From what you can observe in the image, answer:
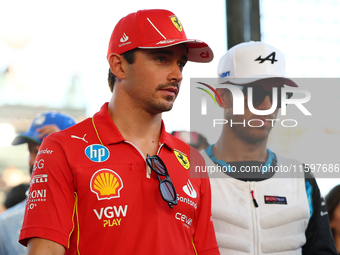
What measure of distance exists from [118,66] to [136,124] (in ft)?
0.79

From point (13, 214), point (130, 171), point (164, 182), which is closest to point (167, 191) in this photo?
point (164, 182)

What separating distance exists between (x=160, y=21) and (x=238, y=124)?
634 mm

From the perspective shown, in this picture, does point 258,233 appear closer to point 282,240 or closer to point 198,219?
point 282,240

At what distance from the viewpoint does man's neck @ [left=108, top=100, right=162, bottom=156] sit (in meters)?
1.60

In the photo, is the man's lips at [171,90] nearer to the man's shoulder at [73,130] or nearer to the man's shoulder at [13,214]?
the man's shoulder at [73,130]

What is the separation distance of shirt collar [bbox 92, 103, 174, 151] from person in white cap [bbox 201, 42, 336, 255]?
41cm

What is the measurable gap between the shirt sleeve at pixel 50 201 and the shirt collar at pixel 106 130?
0.57 feet

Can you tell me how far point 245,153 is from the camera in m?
2.01

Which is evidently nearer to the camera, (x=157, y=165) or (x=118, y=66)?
(x=157, y=165)

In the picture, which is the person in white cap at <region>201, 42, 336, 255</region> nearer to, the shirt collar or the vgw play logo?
the vgw play logo

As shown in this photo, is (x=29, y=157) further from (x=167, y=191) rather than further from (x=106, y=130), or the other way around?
(x=167, y=191)

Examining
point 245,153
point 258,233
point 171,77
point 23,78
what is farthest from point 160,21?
point 23,78

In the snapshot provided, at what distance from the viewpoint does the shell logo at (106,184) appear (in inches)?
54.8

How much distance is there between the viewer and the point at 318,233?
192 cm
